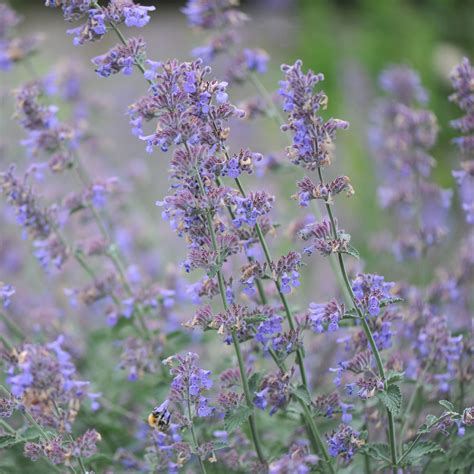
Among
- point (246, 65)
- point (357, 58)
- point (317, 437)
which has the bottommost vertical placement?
point (357, 58)

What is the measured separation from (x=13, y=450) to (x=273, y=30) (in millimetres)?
9896

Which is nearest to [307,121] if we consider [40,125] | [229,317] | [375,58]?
[229,317]

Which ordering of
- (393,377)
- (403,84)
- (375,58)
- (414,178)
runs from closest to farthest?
(393,377) → (414,178) → (403,84) → (375,58)

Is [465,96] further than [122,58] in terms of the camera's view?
Yes

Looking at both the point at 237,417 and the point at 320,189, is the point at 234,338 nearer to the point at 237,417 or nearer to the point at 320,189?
the point at 237,417

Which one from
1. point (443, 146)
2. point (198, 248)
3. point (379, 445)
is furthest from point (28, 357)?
point (443, 146)

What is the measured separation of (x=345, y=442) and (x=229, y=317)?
507mm

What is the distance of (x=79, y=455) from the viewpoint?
1.96 m

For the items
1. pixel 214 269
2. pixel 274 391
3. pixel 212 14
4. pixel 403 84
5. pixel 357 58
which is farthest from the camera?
pixel 357 58

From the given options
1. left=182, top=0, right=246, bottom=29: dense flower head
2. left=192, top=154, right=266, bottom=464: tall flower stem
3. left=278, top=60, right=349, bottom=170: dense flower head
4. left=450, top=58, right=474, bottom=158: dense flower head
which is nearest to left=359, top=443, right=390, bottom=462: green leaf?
left=192, top=154, right=266, bottom=464: tall flower stem

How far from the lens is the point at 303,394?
207 cm

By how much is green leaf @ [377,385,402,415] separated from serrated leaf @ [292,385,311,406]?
0.21 metres

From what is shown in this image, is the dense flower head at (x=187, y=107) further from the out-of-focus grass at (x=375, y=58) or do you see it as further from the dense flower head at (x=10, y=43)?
the out-of-focus grass at (x=375, y=58)

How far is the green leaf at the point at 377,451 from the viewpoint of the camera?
209cm
